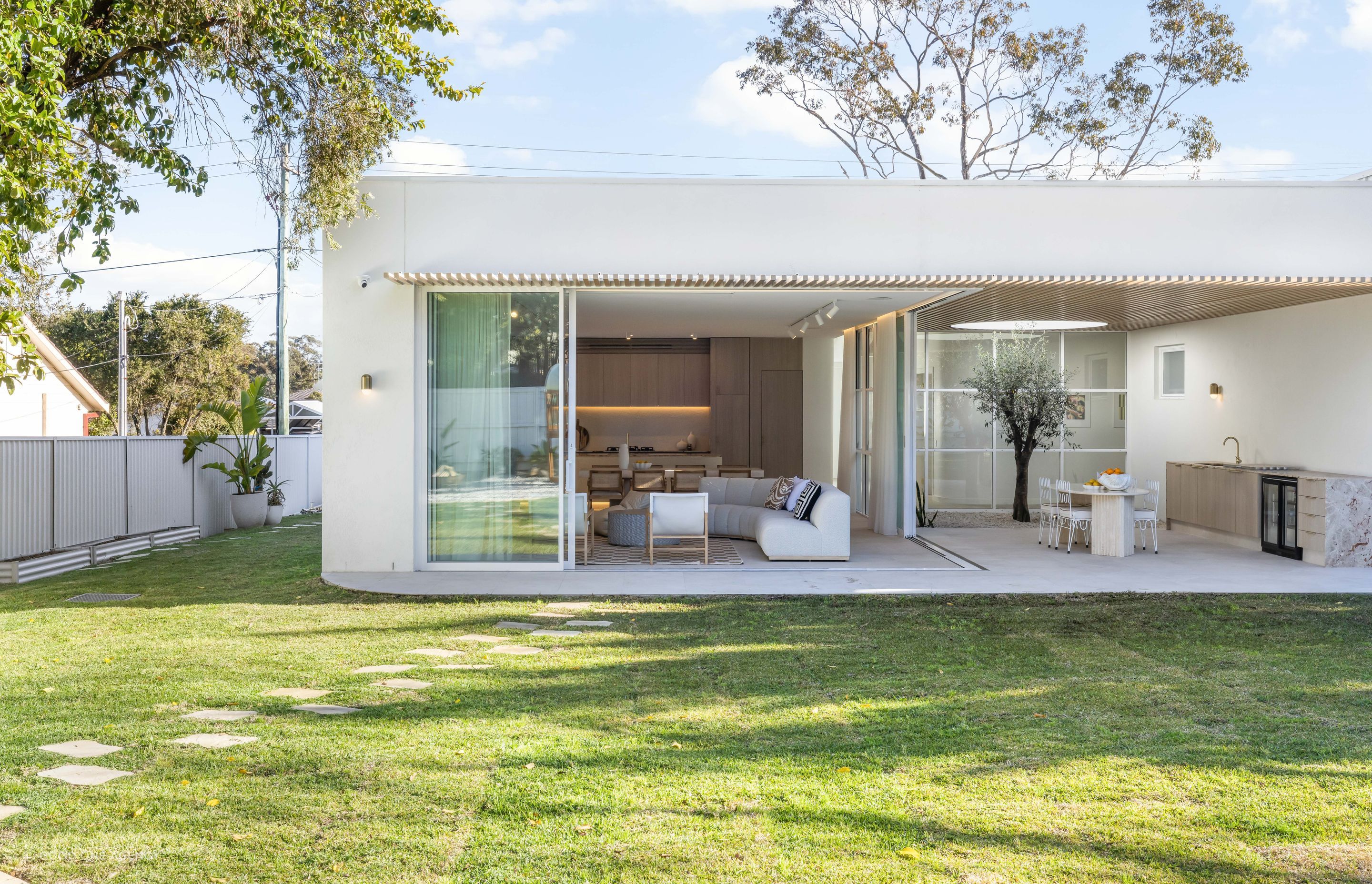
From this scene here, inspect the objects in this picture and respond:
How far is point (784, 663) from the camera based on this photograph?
616 cm

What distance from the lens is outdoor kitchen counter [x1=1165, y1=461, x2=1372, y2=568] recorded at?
34.1ft

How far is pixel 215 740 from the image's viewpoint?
4.51 meters

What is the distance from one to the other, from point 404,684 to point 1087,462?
13.4 metres

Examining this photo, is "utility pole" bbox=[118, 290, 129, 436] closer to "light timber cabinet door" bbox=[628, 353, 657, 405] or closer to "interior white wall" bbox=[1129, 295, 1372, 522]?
"light timber cabinet door" bbox=[628, 353, 657, 405]

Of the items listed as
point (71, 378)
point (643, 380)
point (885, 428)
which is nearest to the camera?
point (885, 428)

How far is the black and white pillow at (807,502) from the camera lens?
35.2 ft

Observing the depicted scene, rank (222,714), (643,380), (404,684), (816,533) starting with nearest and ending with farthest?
(222,714)
(404,684)
(816,533)
(643,380)

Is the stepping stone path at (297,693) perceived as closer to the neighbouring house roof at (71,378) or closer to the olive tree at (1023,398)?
the olive tree at (1023,398)

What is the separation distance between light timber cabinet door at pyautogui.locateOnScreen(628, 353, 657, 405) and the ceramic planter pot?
20.9 feet

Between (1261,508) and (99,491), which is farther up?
(99,491)

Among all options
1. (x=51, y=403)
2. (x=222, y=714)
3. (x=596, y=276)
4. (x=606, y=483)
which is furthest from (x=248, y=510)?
(x=51, y=403)

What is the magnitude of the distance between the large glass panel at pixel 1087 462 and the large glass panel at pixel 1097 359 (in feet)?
3.49

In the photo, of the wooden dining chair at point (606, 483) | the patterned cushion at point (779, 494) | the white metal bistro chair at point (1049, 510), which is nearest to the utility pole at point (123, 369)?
the wooden dining chair at point (606, 483)

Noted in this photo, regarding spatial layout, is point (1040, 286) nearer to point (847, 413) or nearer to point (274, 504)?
point (847, 413)
